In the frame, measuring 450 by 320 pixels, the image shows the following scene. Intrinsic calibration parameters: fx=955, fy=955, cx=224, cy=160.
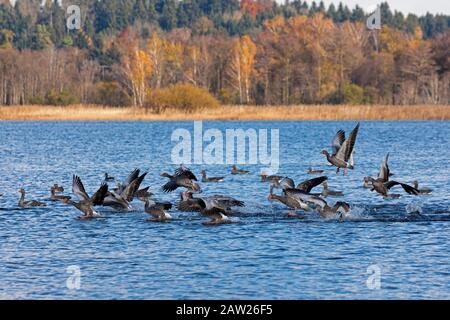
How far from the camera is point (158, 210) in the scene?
2098cm

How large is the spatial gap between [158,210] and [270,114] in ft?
151

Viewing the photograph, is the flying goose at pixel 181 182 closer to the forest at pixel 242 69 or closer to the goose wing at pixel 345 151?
the goose wing at pixel 345 151

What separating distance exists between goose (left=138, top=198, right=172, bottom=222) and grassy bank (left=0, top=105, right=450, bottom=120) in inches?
1762

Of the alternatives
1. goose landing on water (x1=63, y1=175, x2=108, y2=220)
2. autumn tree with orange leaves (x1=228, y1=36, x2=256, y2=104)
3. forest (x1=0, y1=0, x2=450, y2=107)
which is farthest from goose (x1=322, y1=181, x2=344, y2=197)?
autumn tree with orange leaves (x1=228, y1=36, x2=256, y2=104)

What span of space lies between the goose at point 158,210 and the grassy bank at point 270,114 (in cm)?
4475

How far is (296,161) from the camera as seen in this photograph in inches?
1606

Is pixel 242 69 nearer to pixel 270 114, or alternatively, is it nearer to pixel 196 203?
pixel 270 114

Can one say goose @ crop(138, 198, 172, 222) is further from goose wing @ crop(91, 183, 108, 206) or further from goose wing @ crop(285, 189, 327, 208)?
goose wing @ crop(285, 189, 327, 208)

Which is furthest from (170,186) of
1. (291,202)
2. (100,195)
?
(291,202)

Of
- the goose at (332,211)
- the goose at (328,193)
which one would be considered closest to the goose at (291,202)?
the goose at (332,211)
